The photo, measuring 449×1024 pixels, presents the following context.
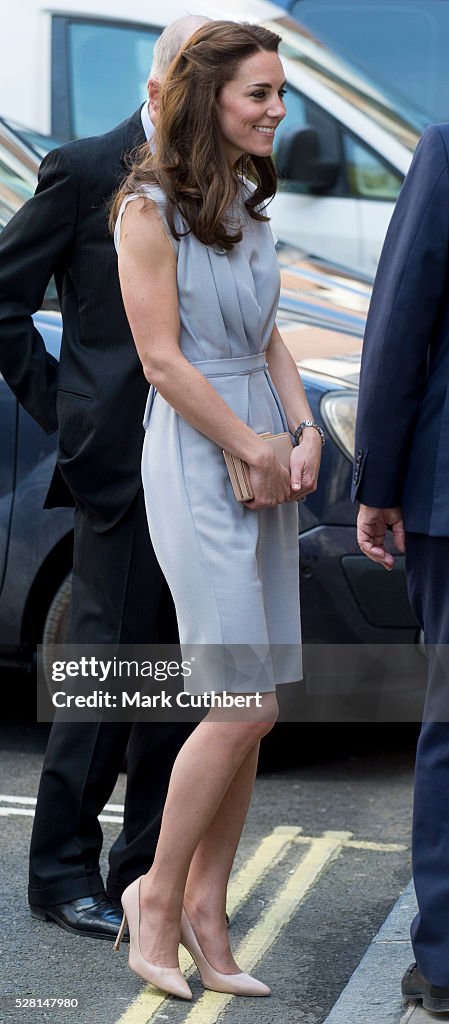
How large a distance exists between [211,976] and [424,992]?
43cm

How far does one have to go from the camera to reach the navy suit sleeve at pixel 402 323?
2.70 meters

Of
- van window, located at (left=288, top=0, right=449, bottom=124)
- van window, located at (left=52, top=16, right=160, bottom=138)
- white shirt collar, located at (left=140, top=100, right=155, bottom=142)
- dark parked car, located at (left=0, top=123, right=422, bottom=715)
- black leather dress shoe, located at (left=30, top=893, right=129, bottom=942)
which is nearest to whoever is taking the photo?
white shirt collar, located at (left=140, top=100, right=155, bottom=142)

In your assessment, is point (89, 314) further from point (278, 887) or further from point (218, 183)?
point (278, 887)

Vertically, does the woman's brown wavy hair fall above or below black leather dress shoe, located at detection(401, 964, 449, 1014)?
above

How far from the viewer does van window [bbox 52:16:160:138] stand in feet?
23.6

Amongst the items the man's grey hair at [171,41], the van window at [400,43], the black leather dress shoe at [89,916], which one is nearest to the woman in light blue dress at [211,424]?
the man's grey hair at [171,41]

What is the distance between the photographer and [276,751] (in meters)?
4.80

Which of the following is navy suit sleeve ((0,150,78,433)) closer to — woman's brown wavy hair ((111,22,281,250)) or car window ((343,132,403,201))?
woman's brown wavy hair ((111,22,281,250))

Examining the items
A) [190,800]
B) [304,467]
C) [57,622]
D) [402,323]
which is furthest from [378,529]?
[57,622]

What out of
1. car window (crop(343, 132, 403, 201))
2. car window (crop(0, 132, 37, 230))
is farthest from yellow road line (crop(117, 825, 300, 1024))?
car window (crop(343, 132, 403, 201))

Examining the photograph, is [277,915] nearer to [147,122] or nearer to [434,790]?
[434,790]

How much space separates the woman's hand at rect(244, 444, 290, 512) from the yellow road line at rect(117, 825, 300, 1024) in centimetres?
99

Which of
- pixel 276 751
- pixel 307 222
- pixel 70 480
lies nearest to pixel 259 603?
pixel 70 480

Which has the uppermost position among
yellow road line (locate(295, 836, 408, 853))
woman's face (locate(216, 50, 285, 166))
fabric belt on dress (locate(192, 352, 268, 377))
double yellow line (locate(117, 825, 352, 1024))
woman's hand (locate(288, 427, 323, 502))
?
woman's face (locate(216, 50, 285, 166))
